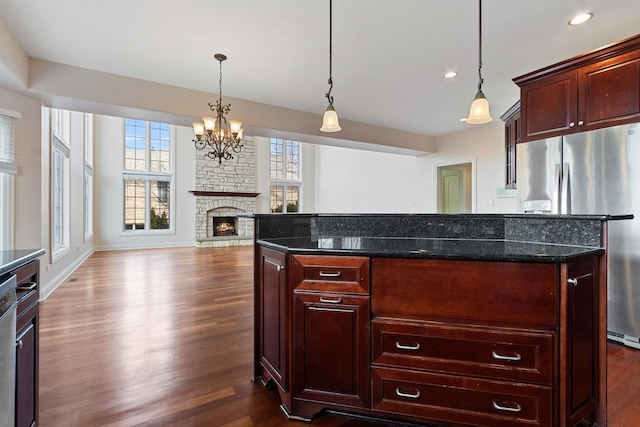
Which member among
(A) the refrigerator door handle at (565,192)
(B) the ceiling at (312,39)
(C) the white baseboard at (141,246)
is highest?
(B) the ceiling at (312,39)

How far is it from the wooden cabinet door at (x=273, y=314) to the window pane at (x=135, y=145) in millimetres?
8122

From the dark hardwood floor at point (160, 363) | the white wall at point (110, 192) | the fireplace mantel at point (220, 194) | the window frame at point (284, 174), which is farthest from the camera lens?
the window frame at point (284, 174)

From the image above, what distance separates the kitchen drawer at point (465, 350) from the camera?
137 cm

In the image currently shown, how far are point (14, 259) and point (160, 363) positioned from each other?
1.39 meters

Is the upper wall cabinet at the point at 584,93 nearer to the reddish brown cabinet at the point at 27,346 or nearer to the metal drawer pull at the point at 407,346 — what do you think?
the metal drawer pull at the point at 407,346

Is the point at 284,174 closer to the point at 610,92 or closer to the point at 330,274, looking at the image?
the point at 610,92

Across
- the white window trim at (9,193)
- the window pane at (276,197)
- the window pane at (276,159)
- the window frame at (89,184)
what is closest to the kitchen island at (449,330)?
the white window trim at (9,193)

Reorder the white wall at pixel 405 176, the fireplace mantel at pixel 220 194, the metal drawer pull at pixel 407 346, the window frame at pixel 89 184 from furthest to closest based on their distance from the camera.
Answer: the fireplace mantel at pixel 220 194 → the window frame at pixel 89 184 → the white wall at pixel 405 176 → the metal drawer pull at pixel 407 346

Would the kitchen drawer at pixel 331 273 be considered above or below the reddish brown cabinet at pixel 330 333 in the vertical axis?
above

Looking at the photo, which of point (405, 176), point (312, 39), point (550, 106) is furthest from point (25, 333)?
point (405, 176)

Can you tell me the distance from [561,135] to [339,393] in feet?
9.80

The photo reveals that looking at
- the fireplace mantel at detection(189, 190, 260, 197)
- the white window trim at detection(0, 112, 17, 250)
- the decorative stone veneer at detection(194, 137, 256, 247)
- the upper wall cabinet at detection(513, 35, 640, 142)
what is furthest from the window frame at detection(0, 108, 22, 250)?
the fireplace mantel at detection(189, 190, 260, 197)

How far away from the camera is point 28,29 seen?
104 inches

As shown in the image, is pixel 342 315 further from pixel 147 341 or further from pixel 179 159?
pixel 179 159
